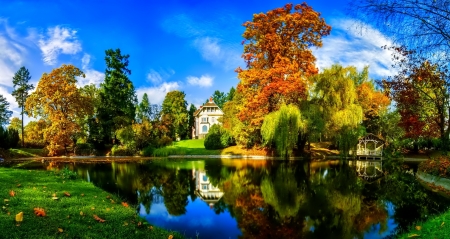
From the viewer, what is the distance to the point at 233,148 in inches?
1249

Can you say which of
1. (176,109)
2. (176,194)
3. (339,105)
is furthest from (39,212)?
(176,109)

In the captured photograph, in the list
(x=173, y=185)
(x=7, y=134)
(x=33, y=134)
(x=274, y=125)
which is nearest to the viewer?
(x=173, y=185)

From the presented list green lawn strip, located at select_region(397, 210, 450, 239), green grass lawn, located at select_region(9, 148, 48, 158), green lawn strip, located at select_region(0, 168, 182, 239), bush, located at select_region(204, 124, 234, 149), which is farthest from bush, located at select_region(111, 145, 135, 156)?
green lawn strip, located at select_region(397, 210, 450, 239)

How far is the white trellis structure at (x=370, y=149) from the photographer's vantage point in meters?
29.2

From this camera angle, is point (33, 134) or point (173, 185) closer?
point (173, 185)

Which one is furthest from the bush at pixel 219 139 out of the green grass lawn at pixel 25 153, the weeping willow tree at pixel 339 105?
the green grass lawn at pixel 25 153

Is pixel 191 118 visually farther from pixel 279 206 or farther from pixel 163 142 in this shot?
A: pixel 279 206

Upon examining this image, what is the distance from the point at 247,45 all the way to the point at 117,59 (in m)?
17.5

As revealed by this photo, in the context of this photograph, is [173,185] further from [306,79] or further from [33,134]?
[33,134]

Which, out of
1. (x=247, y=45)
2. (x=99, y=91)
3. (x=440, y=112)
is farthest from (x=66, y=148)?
(x=440, y=112)

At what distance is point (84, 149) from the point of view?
1192 inches

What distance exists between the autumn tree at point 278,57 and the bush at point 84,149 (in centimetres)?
1622

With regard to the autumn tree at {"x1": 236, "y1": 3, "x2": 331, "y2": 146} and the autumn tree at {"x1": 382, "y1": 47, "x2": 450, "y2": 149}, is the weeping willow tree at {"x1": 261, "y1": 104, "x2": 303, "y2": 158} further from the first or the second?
the autumn tree at {"x1": 382, "y1": 47, "x2": 450, "y2": 149}

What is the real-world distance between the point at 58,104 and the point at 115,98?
6.71 metres
